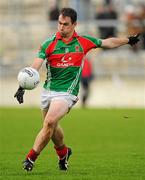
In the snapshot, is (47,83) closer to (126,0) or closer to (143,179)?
(143,179)

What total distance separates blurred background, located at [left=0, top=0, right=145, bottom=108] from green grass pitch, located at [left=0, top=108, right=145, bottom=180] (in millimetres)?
2564

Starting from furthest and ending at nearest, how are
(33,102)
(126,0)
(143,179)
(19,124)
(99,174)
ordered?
(126,0), (33,102), (19,124), (99,174), (143,179)

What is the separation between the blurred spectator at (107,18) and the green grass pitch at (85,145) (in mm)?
4482

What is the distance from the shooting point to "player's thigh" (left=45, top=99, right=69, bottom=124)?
36.6 feet

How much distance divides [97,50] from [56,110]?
2416 cm

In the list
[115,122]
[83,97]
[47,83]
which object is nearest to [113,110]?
[83,97]

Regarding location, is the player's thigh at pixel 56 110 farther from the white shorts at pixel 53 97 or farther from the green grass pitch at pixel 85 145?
the green grass pitch at pixel 85 145

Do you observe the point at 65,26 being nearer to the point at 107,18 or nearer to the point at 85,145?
the point at 85,145

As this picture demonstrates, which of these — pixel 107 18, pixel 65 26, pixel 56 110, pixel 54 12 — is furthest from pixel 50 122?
pixel 54 12

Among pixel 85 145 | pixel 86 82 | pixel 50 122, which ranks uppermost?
pixel 50 122

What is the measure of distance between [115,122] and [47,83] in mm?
→ 13705

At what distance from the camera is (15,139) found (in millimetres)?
19344

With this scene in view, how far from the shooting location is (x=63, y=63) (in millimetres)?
11586

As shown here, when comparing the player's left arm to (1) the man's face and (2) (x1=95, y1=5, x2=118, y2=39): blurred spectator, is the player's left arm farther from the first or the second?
(2) (x1=95, y1=5, x2=118, y2=39): blurred spectator
